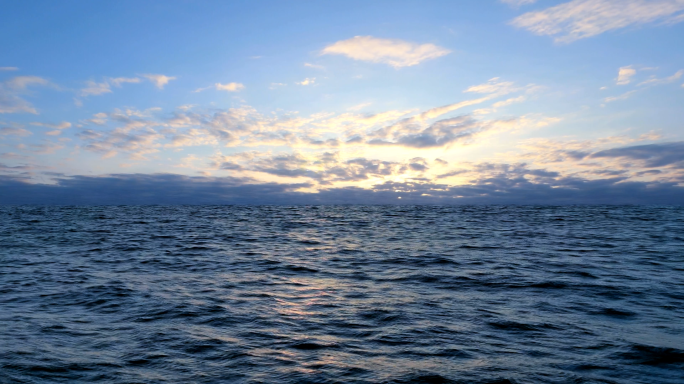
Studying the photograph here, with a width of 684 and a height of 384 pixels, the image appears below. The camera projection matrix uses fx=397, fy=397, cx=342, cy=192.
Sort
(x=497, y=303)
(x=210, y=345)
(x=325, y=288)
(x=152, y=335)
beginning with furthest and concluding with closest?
(x=325, y=288) → (x=497, y=303) → (x=152, y=335) → (x=210, y=345)

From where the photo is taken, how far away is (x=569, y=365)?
625 centimetres

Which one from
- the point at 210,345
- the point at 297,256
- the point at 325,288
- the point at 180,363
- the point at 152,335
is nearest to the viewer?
the point at 180,363

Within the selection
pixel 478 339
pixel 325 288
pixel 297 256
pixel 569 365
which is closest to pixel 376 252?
pixel 297 256

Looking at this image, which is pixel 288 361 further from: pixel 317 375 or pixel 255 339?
pixel 255 339

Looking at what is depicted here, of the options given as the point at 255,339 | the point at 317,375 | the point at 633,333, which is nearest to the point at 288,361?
the point at 317,375

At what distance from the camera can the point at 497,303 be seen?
397 inches

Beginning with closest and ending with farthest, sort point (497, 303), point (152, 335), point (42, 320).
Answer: point (152, 335) < point (42, 320) < point (497, 303)

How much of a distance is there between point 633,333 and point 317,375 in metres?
6.41

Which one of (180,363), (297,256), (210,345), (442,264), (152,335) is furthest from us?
(297,256)

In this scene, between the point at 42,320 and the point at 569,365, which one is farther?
the point at 42,320

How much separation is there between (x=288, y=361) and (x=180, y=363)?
5.72 feet

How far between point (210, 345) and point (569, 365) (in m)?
6.07

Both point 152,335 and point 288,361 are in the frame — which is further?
point 152,335

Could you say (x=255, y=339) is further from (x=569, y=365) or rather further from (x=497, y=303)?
(x=497, y=303)
